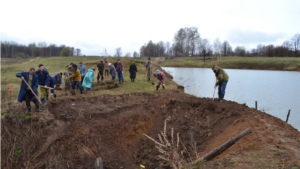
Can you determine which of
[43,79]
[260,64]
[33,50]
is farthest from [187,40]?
[43,79]

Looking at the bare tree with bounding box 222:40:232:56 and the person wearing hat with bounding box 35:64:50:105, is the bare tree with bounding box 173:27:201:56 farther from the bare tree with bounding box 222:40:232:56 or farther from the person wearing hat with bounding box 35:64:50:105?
the person wearing hat with bounding box 35:64:50:105

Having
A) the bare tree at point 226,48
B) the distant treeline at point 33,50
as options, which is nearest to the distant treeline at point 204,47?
the bare tree at point 226,48

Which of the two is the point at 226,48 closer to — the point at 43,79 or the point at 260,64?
the point at 260,64

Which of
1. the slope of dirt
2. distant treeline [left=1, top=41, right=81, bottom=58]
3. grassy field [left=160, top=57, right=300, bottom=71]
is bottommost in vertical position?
the slope of dirt

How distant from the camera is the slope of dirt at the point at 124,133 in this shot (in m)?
7.64

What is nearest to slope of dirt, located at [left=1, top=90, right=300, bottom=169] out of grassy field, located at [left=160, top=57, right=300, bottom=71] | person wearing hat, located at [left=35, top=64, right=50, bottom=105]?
person wearing hat, located at [left=35, top=64, right=50, bottom=105]

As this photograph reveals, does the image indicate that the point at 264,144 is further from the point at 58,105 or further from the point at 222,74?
the point at 58,105

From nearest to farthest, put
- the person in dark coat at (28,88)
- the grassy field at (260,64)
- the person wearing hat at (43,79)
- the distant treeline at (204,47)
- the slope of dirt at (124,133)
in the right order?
the slope of dirt at (124,133) < the person in dark coat at (28,88) < the person wearing hat at (43,79) < the grassy field at (260,64) < the distant treeline at (204,47)

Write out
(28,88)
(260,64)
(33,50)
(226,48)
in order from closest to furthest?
(28,88)
(260,64)
(33,50)
(226,48)

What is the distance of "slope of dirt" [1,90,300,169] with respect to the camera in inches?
301

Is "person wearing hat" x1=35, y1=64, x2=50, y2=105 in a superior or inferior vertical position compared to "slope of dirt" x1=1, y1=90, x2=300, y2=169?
superior

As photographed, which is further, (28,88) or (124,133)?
(124,133)

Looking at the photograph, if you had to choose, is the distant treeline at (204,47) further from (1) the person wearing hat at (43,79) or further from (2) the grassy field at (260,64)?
(1) the person wearing hat at (43,79)

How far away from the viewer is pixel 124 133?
1013 centimetres
